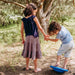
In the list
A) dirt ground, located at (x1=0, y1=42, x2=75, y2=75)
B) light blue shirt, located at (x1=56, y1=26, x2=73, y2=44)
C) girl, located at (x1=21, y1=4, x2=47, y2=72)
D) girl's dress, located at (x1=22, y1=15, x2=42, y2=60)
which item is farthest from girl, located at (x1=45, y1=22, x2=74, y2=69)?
dirt ground, located at (x1=0, y1=42, x2=75, y2=75)

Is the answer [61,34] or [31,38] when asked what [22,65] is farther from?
[61,34]

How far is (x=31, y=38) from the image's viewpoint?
2.84 meters

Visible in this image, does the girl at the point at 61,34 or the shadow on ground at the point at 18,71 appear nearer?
the girl at the point at 61,34

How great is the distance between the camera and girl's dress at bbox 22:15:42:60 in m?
2.77

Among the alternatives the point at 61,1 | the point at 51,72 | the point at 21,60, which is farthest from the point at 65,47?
the point at 61,1

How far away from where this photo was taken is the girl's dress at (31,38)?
2.77 meters

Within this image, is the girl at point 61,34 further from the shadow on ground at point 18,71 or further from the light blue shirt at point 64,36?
the shadow on ground at point 18,71

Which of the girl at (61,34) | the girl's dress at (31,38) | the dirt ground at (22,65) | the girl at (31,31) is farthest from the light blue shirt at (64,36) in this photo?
the dirt ground at (22,65)

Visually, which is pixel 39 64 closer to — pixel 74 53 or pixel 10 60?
pixel 10 60

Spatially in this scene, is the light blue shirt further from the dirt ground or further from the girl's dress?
the dirt ground

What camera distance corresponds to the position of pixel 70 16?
878 cm

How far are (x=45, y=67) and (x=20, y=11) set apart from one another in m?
5.19

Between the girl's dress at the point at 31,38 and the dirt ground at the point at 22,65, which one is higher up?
the girl's dress at the point at 31,38

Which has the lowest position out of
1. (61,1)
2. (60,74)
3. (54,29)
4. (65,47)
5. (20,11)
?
(60,74)
